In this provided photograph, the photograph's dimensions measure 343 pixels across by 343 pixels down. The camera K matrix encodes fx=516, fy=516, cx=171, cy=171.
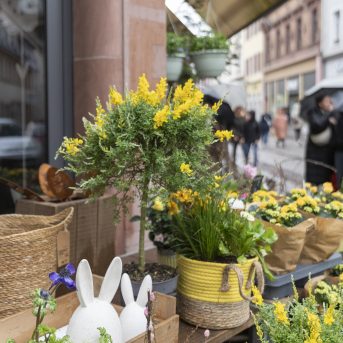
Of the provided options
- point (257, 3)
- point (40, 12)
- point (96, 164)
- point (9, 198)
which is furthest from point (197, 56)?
A: point (96, 164)

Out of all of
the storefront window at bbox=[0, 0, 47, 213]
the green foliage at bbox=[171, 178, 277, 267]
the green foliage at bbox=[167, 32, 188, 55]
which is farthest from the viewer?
the green foliage at bbox=[167, 32, 188, 55]

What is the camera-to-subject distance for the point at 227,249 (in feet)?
6.75

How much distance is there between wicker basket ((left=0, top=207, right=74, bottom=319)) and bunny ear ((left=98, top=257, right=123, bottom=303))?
0.34 metres

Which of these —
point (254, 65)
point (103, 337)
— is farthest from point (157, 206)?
point (254, 65)

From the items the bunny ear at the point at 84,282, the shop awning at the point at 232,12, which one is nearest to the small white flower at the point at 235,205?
the bunny ear at the point at 84,282

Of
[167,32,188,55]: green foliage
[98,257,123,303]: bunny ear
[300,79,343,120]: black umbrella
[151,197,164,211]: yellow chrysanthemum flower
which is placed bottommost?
[98,257,123,303]: bunny ear

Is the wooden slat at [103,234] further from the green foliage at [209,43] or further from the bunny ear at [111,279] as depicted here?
the green foliage at [209,43]

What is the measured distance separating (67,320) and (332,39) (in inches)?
955

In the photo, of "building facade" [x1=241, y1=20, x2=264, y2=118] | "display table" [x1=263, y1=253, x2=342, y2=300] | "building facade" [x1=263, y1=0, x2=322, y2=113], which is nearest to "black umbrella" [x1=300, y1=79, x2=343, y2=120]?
"display table" [x1=263, y1=253, x2=342, y2=300]

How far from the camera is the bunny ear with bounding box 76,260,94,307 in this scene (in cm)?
153

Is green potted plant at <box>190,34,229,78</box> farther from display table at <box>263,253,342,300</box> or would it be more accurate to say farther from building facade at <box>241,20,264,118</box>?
building facade at <box>241,20,264,118</box>

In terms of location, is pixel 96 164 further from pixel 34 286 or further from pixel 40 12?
pixel 40 12

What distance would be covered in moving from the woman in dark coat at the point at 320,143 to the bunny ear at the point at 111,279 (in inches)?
175

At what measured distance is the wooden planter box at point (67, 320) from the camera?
1658mm
